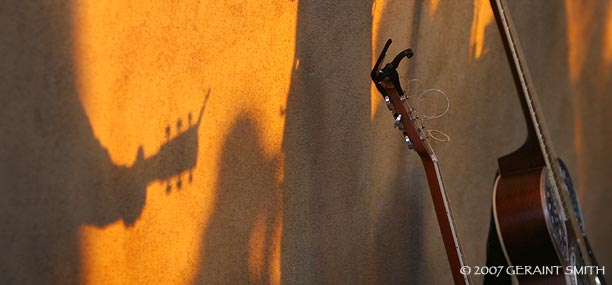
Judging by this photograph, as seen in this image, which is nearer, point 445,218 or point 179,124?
point 179,124

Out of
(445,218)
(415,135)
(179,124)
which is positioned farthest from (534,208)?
(179,124)

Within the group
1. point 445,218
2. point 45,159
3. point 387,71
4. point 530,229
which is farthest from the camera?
point 530,229

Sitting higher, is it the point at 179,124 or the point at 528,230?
the point at 179,124

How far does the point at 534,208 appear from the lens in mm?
2262

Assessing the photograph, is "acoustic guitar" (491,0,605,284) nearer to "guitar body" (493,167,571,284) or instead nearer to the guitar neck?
"guitar body" (493,167,571,284)

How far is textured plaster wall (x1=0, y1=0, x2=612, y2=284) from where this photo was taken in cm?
166

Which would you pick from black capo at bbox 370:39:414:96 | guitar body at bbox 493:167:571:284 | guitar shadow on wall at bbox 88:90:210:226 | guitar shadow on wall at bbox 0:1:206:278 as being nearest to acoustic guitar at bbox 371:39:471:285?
black capo at bbox 370:39:414:96

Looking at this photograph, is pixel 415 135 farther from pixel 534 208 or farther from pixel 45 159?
pixel 45 159

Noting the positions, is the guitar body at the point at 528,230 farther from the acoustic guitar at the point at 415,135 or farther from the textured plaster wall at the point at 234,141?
the textured plaster wall at the point at 234,141

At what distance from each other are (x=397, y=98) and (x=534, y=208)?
1.63 feet

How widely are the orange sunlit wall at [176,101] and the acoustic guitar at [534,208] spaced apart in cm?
58

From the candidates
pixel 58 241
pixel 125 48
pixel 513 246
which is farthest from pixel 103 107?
pixel 513 246

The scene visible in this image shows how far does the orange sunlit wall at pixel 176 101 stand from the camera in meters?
1.75

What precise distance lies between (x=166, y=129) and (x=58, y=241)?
0.33 metres
